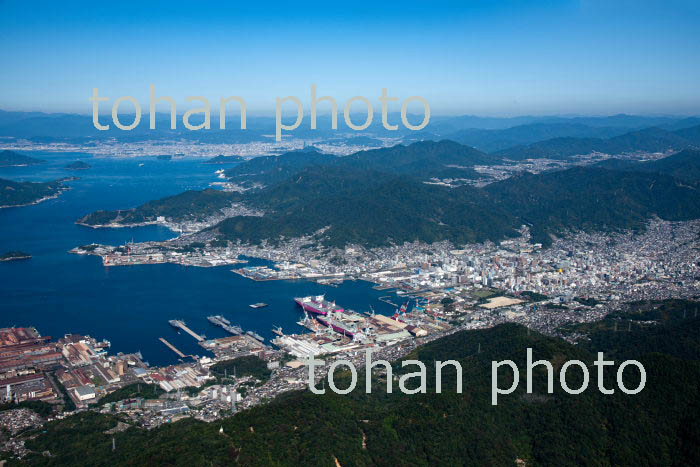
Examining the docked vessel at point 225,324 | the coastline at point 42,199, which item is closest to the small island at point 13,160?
the coastline at point 42,199

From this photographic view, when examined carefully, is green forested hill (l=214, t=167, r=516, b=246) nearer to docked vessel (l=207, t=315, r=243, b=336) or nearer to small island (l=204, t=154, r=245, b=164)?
docked vessel (l=207, t=315, r=243, b=336)

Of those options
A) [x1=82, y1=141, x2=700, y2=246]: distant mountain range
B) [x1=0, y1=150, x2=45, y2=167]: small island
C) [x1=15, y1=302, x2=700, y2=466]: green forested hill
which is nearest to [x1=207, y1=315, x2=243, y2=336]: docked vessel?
[x1=15, y1=302, x2=700, y2=466]: green forested hill

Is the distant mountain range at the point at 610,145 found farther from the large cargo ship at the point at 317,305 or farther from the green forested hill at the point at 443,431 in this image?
the green forested hill at the point at 443,431

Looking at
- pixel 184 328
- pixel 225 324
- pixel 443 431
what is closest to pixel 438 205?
pixel 225 324

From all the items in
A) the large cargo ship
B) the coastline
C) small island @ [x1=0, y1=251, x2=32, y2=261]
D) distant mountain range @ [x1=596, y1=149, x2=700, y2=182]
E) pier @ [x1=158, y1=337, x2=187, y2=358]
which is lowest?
pier @ [x1=158, y1=337, x2=187, y2=358]

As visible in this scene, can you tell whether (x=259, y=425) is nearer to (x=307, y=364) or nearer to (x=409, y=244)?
(x=307, y=364)
